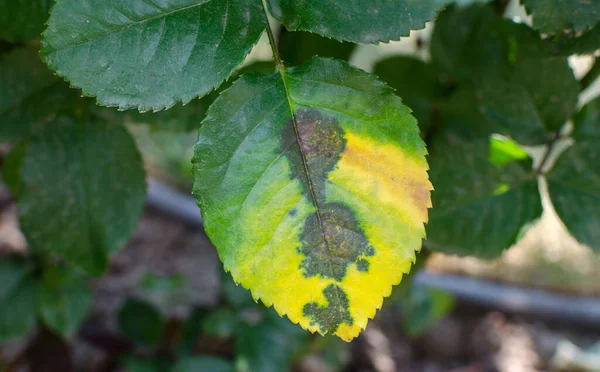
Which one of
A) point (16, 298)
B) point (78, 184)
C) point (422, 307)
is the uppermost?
point (78, 184)

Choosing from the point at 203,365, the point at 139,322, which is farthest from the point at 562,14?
the point at 139,322

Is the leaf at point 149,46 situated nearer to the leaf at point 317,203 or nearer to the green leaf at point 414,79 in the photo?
the leaf at point 317,203

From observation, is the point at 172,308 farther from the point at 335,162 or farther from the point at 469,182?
the point at 335,162

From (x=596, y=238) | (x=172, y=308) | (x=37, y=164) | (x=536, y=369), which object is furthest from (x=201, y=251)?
(x=596, y=238)

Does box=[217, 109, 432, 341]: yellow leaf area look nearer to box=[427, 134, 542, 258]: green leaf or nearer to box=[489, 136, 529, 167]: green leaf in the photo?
box=[427, 134, 542, 258]: green leaf

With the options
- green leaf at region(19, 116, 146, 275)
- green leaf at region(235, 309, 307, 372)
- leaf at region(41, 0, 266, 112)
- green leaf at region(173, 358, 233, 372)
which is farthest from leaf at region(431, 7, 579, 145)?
green leaf at region(173, 358, 233, 372)

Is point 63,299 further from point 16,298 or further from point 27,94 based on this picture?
point 27,94
